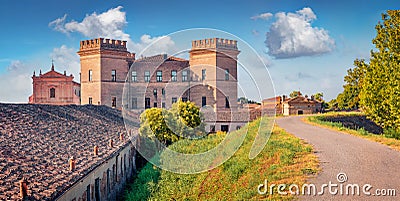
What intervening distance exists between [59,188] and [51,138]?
5908 millimetres

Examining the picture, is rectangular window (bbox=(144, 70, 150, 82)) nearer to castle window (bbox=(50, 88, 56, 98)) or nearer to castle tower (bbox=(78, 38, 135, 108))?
castle tower (bbox=(78, 38, 135, 108))

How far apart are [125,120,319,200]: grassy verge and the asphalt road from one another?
20.0 inches

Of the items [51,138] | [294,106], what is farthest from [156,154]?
[294,106]

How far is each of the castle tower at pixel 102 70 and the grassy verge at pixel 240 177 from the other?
91.2ft

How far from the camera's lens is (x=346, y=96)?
53.5 m

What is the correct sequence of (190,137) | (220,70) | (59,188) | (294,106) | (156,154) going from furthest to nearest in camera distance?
(294,106)
(220,70)
(190,137)
(156,154)
(59,188)

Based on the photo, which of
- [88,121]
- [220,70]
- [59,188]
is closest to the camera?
[59,188]

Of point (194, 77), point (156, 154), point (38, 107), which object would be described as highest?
point (194, 77)

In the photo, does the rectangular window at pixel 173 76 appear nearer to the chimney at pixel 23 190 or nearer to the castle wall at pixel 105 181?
the castle wall at pixel 105 181

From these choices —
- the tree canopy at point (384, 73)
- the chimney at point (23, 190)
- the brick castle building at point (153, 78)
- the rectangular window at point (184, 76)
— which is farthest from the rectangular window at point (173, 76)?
the chimney at point (23, 190)

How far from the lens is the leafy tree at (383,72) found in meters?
23.9

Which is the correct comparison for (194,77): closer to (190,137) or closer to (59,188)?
(190,137)

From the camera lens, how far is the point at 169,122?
29812mm

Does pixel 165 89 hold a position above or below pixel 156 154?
above
